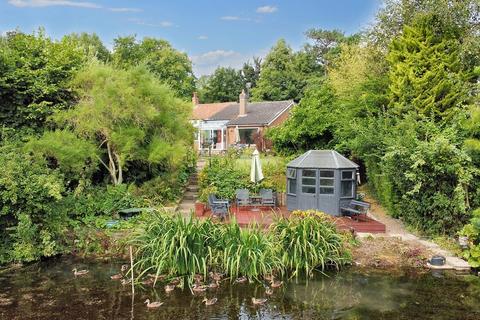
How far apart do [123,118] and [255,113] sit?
25183 millimetres

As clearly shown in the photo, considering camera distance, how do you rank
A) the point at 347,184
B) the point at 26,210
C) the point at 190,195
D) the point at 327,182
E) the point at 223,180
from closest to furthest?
the point at 26,210
the point at 327,182
the point at 347,184
the point at 223,180
the point at 190,195

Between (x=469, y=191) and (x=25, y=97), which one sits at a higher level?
(x=25, y=97)

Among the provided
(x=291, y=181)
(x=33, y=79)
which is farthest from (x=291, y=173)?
(x=33, y=79)

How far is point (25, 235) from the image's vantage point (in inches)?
433

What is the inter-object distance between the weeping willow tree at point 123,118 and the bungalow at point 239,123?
61.9 ft

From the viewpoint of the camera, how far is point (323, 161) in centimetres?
1481

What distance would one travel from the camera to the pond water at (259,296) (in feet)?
26.7

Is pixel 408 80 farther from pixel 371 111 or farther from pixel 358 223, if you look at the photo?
pixel 358 223

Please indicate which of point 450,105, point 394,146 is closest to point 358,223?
point 394,146

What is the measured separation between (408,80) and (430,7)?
2.98 m

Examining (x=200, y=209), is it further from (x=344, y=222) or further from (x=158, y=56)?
(x=158, y=56)

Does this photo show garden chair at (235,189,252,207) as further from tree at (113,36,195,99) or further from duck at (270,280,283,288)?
tree at (113,36,195,99)

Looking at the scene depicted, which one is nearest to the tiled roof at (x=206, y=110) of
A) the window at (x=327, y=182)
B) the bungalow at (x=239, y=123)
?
the bungalow at (x=239, y=123)

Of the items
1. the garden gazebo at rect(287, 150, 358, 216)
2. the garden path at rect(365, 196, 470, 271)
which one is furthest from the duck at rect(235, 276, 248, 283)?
the garden gazebo at rect(287, 150, 358, 216)
